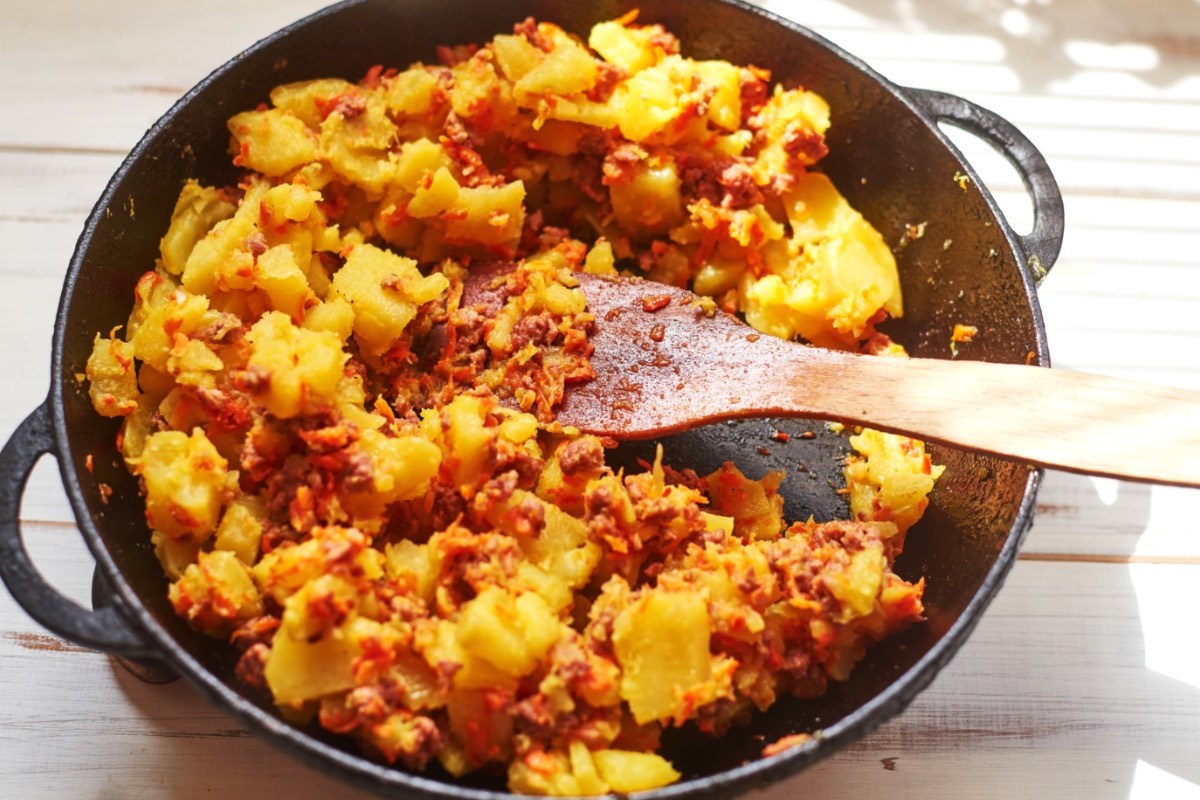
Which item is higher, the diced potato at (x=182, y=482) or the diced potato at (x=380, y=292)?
the diced potato at (x=380, y=292)

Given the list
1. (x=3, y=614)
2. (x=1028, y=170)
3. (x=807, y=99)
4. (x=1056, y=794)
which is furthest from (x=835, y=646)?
(x=3, y=614)

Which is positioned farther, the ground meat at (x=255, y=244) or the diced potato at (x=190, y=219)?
the diced potato at (x=190, y=219)

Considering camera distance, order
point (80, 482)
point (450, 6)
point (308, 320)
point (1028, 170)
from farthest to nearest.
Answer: point (450, 6)
point (1028, 170)
point (308, 320)
point (80, 482)

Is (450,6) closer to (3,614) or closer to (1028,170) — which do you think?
(1028,170)

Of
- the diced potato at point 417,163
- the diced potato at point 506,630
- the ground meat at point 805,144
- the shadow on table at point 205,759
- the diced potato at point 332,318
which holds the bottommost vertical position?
the shadow on table at point 205,759

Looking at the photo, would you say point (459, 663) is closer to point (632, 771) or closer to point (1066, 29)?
point (632, 771)

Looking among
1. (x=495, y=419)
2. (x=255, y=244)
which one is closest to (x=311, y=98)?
(x=255, y=244)

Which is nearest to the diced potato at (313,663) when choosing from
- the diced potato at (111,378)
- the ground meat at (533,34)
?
the diced potato at (111,378)

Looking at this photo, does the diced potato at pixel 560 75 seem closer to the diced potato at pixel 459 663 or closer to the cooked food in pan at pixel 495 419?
the cooked food in pan at pixel 495 419
